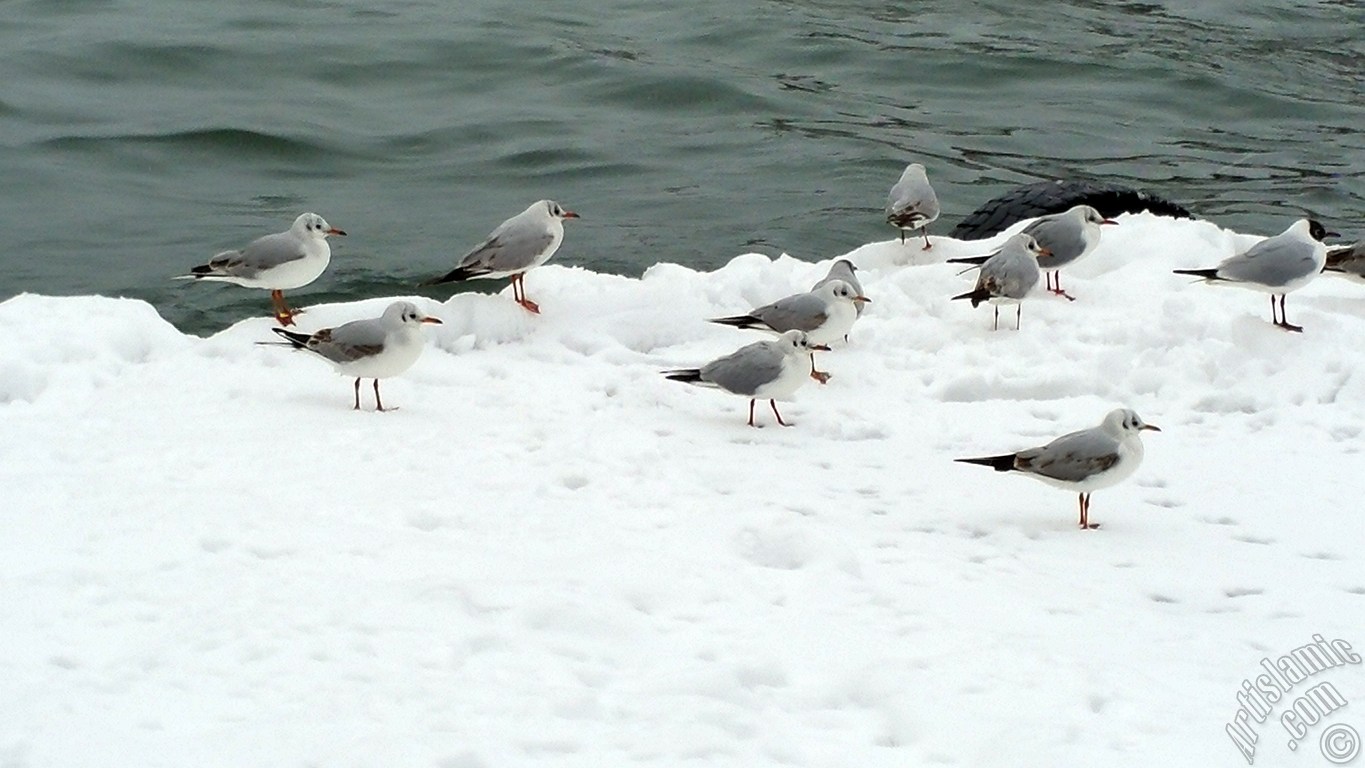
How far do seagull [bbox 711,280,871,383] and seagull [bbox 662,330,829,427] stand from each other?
0.76 m

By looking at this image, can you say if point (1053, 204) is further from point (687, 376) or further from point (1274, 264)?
point (687, 376)

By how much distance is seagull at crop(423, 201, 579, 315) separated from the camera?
35.8 feet

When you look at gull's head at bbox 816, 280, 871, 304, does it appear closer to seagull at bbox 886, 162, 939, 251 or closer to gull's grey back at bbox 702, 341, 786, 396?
gull's grey back at bbox 702, 341, 786, 396

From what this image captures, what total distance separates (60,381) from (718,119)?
14.0m

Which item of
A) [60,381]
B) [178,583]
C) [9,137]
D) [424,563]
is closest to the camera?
[178,583]

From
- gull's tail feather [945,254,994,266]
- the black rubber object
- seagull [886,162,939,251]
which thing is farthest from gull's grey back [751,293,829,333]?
the black rubber object

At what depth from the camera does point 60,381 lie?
8.76 metres

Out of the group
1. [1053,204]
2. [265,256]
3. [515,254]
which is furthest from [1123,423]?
[1053,204]

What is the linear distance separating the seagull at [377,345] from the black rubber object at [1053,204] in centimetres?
661

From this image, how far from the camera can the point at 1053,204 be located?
14.0m

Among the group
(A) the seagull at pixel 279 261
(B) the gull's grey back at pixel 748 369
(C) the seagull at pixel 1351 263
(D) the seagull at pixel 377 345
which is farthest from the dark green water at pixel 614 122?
(C) the seagull at pixel 1351 263

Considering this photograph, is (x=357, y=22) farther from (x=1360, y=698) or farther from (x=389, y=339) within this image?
(x=1360, y=698)

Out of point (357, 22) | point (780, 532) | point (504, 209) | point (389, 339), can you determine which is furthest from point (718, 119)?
point (780, 532)

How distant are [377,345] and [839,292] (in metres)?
2.93
